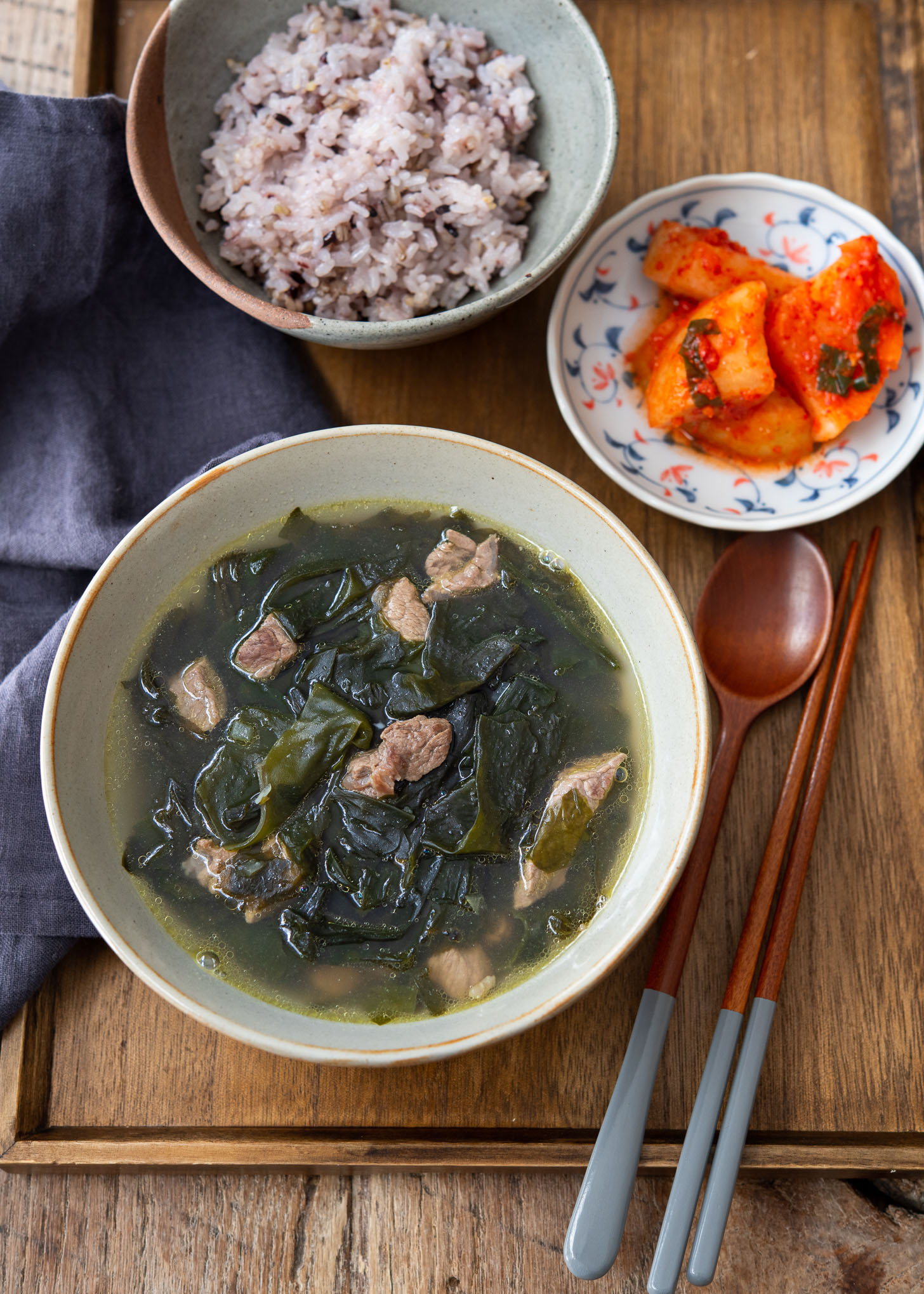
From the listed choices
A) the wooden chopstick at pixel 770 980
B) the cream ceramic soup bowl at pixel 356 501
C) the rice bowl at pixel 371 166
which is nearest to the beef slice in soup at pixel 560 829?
the cream ceramic soup bowl at pixel 356 501

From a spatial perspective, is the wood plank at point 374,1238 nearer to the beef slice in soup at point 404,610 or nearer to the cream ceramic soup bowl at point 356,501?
the cream ceramic soup bowl at point 356,501

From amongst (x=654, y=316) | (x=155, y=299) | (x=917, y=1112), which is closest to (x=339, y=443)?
(x=155, y=299)

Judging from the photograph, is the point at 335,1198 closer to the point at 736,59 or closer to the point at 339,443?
the point at 339,443

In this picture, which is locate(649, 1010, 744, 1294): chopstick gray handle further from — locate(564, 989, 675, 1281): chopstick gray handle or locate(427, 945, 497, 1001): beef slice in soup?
locate(427, 945, 497, 1001): beef slice in soup

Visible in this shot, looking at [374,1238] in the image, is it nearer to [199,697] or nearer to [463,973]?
[463,973]

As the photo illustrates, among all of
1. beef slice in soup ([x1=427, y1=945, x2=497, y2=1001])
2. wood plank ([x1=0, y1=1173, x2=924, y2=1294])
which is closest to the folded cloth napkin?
wood plank ([x1=0, y1=1173, x2=924, y2=1294])

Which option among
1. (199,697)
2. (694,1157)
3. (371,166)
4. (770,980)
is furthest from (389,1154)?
(371,166)
